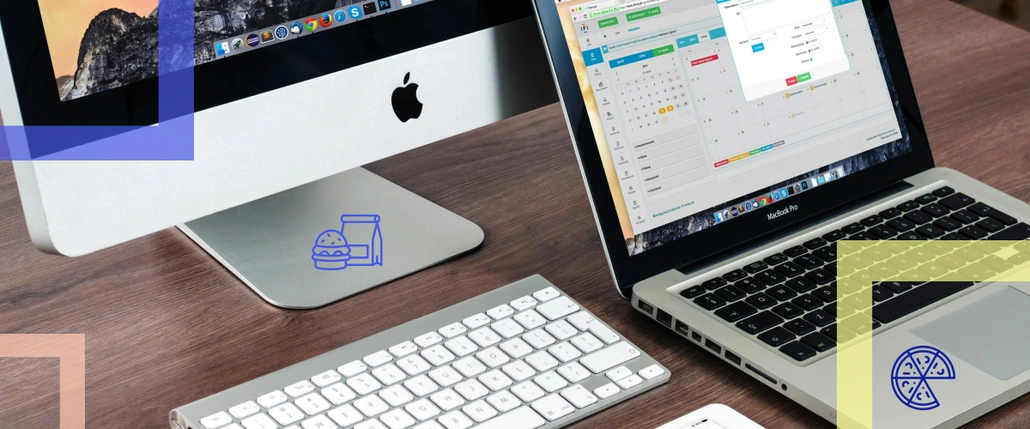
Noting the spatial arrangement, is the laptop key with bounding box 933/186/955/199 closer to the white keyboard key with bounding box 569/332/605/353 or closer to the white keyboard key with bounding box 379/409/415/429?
the white keyboard key with bounding box 569/332/605/353

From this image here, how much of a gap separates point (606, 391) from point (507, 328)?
0.09 meters

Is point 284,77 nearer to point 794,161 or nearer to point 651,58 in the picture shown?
point 651,58

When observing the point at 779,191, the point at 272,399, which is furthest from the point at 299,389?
the point at 779,191

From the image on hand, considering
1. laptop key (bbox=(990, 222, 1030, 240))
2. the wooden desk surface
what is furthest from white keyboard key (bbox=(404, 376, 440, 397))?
laptop key (bbox=(990, 222, 1030, 240))

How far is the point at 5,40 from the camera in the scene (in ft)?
2.08

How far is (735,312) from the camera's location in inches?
29.8

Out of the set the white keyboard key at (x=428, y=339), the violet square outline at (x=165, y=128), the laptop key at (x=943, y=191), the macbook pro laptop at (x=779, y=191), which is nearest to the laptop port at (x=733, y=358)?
the macbook pro laptop at (x=779, y=191)

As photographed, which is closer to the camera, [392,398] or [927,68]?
Answer: [392,398]

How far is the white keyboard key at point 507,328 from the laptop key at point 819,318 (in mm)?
211

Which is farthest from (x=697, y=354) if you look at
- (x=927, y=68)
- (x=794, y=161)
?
(x=927, y=68)

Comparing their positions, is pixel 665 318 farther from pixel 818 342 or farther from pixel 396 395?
pixel 396 395

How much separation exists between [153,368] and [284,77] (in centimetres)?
24

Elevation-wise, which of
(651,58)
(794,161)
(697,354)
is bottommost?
(697,354)

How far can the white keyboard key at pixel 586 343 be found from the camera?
2.40ft
